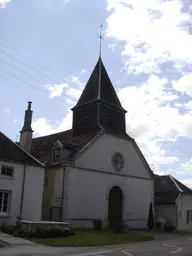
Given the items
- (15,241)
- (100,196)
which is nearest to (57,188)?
(100,196)

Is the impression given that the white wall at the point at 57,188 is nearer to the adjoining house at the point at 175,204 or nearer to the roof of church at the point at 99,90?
the roof of church at the point at 99,90

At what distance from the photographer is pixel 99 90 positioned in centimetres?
3675

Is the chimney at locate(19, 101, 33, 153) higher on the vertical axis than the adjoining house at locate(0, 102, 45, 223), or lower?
higher

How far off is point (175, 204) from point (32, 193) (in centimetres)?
1744

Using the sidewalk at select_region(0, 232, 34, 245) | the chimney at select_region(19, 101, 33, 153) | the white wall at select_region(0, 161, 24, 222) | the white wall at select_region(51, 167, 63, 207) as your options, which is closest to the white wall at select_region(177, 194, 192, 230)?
the white wall at select_region(51, 167, 63, 207)

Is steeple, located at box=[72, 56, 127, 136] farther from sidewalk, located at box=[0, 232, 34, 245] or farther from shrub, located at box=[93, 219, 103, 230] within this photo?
sidewalk, located at box=[0, 232, 34, 245]

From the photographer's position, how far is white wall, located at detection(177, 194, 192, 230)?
38.2 meters

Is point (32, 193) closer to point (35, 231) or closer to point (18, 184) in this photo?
point (18, 184)

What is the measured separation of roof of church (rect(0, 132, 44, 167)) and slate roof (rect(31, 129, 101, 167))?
4.79m

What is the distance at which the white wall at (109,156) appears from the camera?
105 ft

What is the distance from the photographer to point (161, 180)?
43156mm

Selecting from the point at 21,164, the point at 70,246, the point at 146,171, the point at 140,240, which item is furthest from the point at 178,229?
the point at 70,246

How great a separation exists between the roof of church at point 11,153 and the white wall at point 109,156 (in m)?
5.32

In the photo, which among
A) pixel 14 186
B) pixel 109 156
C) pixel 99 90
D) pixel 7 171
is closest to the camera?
pixel 7 171
